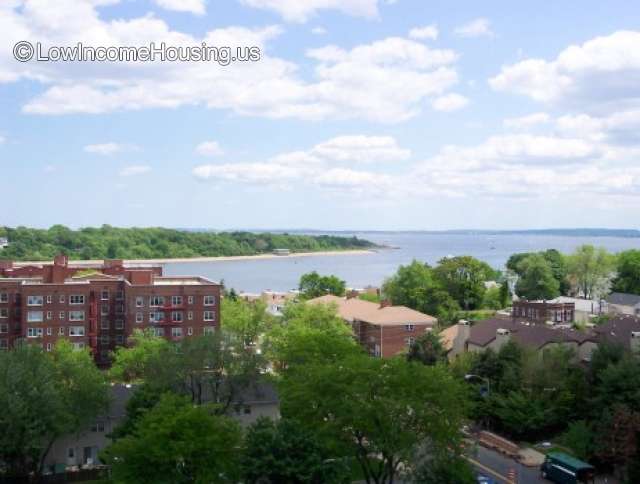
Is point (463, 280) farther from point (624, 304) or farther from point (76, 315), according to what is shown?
point (76, 315)

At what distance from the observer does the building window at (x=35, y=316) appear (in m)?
55.4

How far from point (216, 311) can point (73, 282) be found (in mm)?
11122

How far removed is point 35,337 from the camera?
182ft

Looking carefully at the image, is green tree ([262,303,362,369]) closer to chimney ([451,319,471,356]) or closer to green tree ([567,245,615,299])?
chimney ([451,319,471,356])

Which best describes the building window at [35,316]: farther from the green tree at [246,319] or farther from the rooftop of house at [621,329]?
the rooftop of house at [621,329]

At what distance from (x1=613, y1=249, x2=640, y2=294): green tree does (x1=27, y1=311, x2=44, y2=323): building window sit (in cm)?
7134

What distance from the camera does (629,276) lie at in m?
95.5

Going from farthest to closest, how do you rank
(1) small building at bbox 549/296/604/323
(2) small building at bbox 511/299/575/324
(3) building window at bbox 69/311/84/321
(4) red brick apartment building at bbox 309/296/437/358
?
(1) small building at bbox 549/296/604/323 → (2) small building at bbox 511/299/575/324 → (4) red brick apartment building at bbox 309/296/437/358 → (3) building window at bbox 69/311/84/321

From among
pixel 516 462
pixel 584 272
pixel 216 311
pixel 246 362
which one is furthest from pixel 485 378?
pixel 584 272

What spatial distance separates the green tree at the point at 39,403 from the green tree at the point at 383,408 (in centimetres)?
1032

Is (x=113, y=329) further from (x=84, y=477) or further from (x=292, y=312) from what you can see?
(x=84, y=477)

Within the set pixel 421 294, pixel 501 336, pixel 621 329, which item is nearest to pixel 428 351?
pixel 501 336

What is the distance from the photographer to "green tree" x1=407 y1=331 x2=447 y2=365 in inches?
1957

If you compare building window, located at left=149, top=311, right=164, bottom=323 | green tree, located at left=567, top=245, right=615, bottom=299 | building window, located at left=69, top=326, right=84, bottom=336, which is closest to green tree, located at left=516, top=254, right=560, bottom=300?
green tree, located at left=567, top=245, right=615, bottom=299
